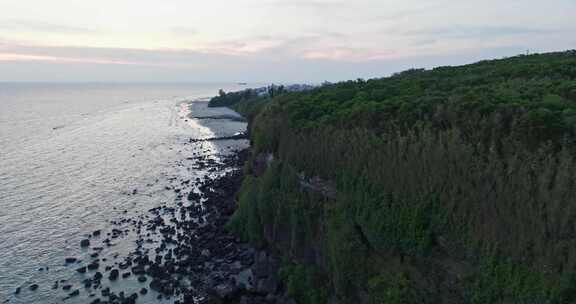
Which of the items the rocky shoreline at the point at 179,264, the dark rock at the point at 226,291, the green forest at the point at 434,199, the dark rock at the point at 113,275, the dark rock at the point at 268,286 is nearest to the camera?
the green forest at the point at 434,199

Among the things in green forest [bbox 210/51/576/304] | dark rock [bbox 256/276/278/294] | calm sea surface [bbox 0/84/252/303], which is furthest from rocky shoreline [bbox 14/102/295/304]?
green forest [bbox 210/51/576/304]

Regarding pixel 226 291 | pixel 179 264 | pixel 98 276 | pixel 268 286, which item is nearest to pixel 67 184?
A: pixel 98 276

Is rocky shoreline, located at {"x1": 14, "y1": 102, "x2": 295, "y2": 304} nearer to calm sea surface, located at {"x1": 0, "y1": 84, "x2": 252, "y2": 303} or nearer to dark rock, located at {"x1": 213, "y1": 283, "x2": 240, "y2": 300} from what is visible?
dark rock, located at {"x1": 213, "y1": 283, "x2": 240, "y2": 300}

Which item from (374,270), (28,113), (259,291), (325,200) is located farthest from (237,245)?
(28,113)

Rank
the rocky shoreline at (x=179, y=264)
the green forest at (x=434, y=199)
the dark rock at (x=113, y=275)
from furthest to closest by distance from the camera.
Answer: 1. the dark rock at (x=113, y=275)
2. the rocky shoreline at (x=179, y=264)
3. the green forest at (x=434, y=199)

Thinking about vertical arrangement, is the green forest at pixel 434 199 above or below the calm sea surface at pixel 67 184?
above

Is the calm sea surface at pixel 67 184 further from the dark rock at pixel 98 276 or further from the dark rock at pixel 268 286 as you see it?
the dark rock at pixel 268 286

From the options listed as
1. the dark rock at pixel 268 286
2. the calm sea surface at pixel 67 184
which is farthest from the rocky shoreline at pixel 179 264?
the calm sea surface at pixel 67 184
